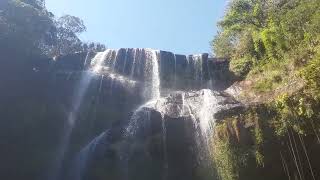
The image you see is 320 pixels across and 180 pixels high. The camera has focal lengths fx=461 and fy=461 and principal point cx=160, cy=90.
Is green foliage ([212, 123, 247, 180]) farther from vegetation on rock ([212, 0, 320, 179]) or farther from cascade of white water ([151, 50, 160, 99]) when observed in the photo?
cascade of white water ([151, 50, 160, 99])

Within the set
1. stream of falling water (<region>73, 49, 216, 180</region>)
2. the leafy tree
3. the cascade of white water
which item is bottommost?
stream of falling water (<region>73, 49, 216, 180</region>)

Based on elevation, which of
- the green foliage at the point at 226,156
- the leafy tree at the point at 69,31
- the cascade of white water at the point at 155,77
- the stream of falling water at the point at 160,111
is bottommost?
the green foliage at the point at 226,156

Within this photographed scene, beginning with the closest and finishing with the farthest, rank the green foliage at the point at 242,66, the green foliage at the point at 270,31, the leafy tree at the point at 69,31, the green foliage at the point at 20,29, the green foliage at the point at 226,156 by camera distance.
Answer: the green foliage at the point at 226,156, the green foliage at the point at 270,31, the green foliage at the point at 20,29, the green foliage at the point at 242,66, the leafy tree at the point at 69,31

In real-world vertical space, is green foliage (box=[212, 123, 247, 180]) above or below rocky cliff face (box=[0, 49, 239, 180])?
below

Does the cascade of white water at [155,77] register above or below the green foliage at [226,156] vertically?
above

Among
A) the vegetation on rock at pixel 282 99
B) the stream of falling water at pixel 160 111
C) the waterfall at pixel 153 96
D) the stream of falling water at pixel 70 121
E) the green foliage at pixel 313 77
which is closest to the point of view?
the vegetation on rock at pixel 282 99

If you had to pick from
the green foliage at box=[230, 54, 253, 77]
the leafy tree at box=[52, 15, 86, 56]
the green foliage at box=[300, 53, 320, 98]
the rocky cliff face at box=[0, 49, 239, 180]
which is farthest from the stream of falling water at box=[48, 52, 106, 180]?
the leafy tree at box=[52, 15, 86, 56]

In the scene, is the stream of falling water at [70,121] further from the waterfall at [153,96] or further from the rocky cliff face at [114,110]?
the waterfall at [153,96]

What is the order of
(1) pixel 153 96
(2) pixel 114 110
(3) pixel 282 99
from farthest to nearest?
(1) pixel 153 96 → (2) pixel 114 110 → (3) pixel 282 99

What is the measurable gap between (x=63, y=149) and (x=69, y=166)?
5.21 ft

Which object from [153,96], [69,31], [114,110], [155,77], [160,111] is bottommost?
[160,111]

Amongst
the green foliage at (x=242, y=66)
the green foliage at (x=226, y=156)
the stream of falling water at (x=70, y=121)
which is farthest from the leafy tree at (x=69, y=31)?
the green foliage at (x=226, y=156)

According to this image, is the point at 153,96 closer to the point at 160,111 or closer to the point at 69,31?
the point at 160,111

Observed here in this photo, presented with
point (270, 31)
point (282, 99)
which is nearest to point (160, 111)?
point (282, 99)
